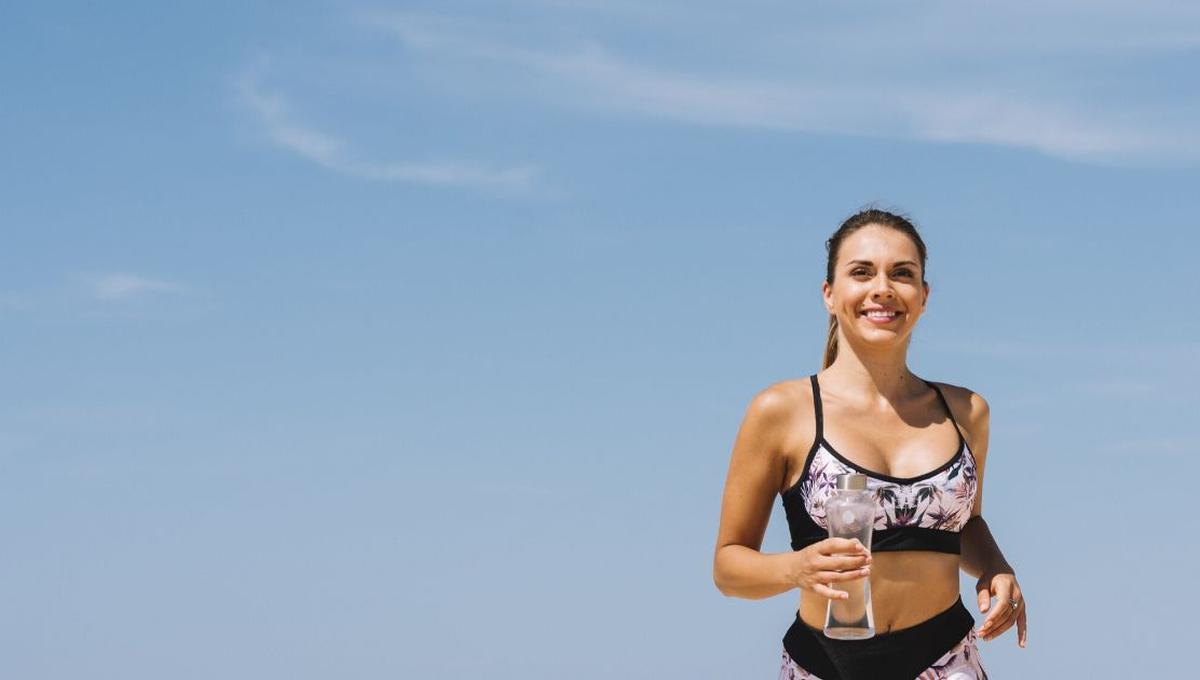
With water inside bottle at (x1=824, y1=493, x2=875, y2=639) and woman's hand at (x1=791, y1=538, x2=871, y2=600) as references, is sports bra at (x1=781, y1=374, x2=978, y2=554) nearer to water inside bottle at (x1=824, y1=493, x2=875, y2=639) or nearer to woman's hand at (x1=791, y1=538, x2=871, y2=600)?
water inside bottle at (x1=824, y1=493, x2=875, y2=639)

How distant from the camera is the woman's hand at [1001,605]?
792 cm

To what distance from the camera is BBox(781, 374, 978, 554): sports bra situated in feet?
25.7

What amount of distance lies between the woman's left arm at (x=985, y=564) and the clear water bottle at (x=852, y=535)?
0.69 m

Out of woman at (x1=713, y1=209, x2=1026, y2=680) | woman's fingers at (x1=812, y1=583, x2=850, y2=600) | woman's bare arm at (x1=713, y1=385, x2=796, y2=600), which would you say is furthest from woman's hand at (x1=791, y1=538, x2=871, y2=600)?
woman's bare arm at (x1=713, y1=385, x2=796, y2=600)

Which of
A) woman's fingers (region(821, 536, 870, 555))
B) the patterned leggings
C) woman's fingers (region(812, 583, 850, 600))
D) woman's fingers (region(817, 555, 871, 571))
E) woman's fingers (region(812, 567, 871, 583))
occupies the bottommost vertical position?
the patterned leggings

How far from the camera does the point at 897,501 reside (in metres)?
7.84

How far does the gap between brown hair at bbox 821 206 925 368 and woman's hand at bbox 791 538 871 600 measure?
1.52 metres

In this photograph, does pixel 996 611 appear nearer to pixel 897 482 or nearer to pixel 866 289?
pixel 897 482

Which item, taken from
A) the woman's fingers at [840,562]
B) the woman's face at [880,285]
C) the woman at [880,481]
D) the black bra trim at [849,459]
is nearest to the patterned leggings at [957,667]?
the woman at [880,481]

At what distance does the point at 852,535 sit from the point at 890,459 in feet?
2.58

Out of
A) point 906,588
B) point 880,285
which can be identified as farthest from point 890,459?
point 880,285

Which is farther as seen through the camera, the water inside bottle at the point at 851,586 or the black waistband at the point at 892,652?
the black waistband at the point at 892,652

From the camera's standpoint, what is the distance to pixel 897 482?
7855 mm

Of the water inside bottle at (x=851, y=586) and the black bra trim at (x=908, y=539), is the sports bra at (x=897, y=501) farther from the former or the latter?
the water inside bottle at (x=851, y=586)
